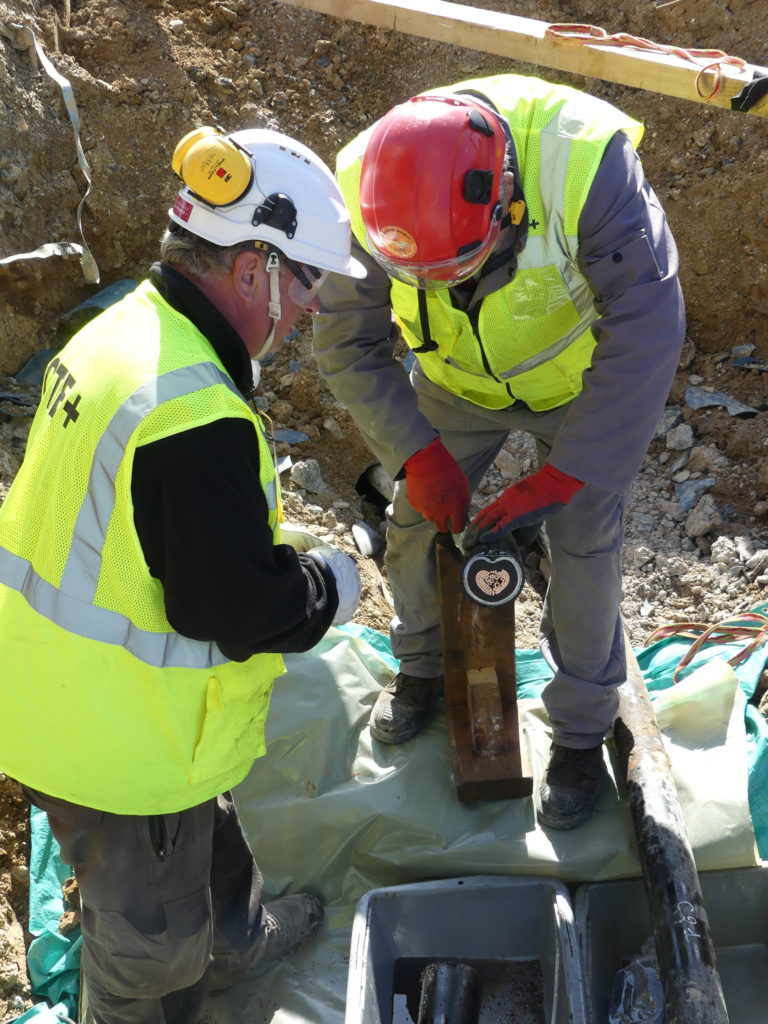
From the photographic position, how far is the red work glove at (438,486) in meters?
2.77

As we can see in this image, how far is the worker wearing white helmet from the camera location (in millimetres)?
1688

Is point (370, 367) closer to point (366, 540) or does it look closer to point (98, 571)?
point (98, 571)

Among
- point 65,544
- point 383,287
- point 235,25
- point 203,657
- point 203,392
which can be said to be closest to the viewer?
point 203,392

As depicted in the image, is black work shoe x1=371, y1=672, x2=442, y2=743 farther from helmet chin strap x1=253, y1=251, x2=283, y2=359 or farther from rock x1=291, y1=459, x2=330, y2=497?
helmet chin strap x1=253, y1=251, x2=283, y2=359

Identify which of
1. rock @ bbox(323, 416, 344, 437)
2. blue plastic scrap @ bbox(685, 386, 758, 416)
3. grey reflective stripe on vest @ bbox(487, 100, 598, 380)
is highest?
blue plastic scrap @ bbox(685, 386, 758, 416)

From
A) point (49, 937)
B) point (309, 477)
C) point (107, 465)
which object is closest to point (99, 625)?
point (107, 465)

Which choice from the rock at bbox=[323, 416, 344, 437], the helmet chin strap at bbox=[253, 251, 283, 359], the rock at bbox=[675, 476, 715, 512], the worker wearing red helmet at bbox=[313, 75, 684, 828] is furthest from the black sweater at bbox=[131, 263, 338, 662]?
the rock at bbox=[675, 476, 715, 512]

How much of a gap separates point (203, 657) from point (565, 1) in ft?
18.3

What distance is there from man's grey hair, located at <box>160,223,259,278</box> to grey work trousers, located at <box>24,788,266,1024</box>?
1.18m

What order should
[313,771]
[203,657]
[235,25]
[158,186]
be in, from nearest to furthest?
[203,657] < [313,771] < [158,186] < [235,25]

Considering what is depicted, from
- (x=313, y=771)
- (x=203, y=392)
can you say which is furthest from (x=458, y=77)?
(x=203, y=392)

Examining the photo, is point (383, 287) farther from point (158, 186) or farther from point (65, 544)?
point (158, 186)

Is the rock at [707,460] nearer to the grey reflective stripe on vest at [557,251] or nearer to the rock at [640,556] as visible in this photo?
the rock at [640,556]

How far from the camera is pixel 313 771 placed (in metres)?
3.15
